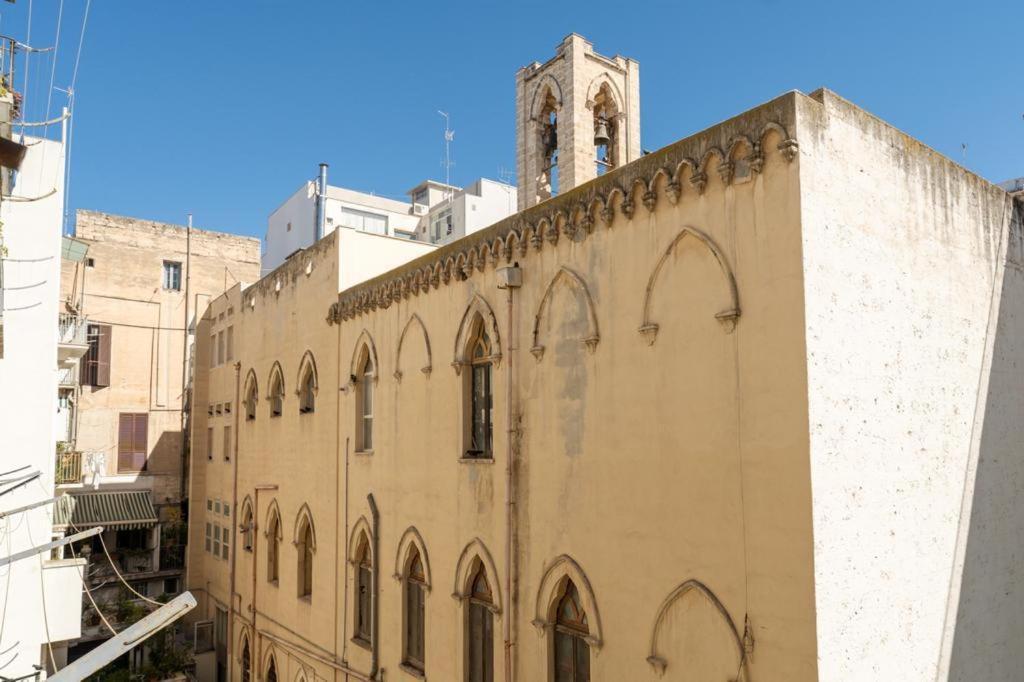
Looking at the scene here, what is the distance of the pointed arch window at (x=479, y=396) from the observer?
10.4 meters

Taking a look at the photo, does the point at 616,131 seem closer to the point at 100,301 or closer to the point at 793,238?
the point at 793,238

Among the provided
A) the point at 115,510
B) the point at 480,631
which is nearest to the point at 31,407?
the point at 480,631

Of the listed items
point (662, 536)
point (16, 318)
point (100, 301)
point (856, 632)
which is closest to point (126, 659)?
point (100, 301)

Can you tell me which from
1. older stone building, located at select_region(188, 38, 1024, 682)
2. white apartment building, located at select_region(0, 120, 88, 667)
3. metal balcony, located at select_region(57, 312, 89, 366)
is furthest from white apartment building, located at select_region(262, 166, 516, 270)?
older stone building, located at select_region(188, 38, 1024, 682)

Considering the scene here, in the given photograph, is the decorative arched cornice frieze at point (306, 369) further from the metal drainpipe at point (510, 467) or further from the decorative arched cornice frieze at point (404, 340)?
the metal drainpipe at point (510, 467)

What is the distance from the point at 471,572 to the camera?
10.3m

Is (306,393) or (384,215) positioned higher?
(384,215)

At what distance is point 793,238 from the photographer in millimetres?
6375

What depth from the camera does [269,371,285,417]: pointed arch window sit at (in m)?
17.7

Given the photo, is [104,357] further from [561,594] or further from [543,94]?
[561,594]

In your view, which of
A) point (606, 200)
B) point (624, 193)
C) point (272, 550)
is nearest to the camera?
point (624, 193)

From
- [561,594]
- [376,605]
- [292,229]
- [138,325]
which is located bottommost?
[376,605]

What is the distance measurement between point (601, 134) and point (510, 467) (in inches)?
221

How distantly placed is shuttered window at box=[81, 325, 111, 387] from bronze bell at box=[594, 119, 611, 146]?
1833cm
